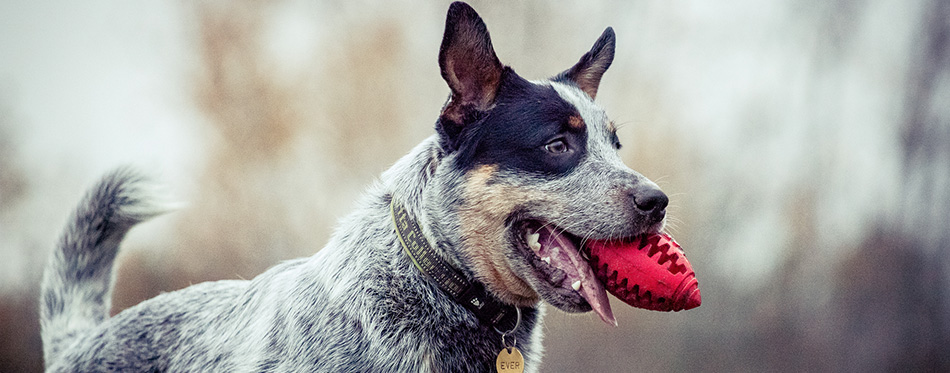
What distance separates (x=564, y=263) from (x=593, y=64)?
962 millimetres

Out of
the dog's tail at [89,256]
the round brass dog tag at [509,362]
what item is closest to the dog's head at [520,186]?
the round brass dog tag at [509,362]

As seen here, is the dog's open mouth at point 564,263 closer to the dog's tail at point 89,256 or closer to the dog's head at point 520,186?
the dog's head at point 520,186

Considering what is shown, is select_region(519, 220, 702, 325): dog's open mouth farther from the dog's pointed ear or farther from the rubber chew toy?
the dog's pointed ear

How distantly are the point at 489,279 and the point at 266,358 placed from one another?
813mm

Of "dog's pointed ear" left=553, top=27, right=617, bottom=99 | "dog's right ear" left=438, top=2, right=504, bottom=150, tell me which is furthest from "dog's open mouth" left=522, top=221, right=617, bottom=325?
"dog's pointed ear" left=553, top=27, right=617, bottom=99

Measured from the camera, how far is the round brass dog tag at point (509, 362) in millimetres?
2166

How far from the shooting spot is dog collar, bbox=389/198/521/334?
214 centimetres

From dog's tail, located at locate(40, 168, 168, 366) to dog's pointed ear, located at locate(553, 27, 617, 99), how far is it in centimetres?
196

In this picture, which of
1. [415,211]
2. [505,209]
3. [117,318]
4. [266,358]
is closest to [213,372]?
[266,358]

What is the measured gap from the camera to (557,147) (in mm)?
2182

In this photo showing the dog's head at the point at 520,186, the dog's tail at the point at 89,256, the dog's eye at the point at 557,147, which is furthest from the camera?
the dog's tail at the point at 89,256

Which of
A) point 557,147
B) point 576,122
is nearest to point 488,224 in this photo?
point 557,147

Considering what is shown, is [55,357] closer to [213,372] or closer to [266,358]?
[213,372]

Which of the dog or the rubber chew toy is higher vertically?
the dog
